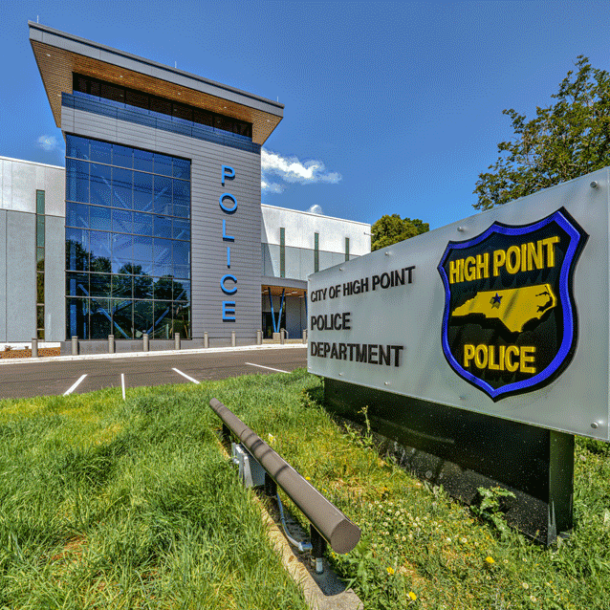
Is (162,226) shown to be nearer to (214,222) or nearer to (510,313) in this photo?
(214,222)

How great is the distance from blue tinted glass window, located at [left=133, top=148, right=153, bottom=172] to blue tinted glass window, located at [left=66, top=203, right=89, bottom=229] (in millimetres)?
4156

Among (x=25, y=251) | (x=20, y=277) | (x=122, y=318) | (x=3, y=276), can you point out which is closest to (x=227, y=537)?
(x=122, y=318)

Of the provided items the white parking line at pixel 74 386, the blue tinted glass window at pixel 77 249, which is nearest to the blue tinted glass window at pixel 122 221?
the blue tinted glass window at pixel 77 249

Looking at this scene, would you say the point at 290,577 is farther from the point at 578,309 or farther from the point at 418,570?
the point at 578,309

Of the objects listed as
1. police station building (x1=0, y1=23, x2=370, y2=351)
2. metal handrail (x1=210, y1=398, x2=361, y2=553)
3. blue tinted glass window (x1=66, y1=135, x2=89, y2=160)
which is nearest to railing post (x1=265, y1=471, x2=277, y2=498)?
metal handrail (x1=210, y1=398, x2=361, y2=553)

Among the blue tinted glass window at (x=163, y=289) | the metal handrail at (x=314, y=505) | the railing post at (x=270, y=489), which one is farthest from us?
the blue tinted glass window at (x=163, y=289)

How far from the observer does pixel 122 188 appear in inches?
838

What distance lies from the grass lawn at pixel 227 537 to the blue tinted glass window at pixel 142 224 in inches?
789

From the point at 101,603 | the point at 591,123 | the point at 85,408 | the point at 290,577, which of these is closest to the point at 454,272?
the point at 290,577

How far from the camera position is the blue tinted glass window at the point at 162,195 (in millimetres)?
22297

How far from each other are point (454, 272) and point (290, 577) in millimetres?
2435

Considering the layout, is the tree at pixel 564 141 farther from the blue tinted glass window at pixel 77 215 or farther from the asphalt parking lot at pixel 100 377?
the blue tinted glass window at pixel 77 215

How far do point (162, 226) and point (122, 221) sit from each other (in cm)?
231

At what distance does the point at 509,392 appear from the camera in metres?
2.40
